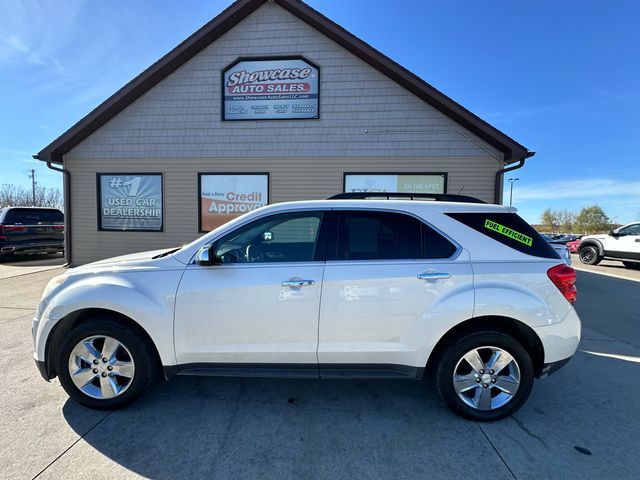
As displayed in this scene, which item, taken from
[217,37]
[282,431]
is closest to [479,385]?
[282,431]

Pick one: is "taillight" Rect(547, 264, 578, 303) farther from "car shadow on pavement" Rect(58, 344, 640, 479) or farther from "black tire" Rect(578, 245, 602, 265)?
"black tire" Rect(578, 245, 602, 265)

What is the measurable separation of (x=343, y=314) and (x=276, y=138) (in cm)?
686

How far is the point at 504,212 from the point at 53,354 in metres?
3.99

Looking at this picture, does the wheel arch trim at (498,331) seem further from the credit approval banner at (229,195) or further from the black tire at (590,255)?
the black tire at (590,255)

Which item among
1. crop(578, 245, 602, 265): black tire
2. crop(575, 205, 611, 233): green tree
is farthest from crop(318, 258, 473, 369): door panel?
crop(575, 205, 611, 233): green tree

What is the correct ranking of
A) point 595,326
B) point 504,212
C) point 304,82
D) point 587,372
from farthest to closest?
1. point 304,82
2. point 595,326
3. point 587,372
4. point 504,212

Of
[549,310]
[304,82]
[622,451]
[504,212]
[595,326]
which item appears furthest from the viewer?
[304,82]

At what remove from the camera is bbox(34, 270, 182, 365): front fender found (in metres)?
2.64

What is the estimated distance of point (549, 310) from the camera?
260 cm

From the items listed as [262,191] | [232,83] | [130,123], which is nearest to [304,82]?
[232,83]

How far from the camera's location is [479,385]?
2.65 meters

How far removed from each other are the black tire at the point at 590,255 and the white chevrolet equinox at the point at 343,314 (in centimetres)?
1347

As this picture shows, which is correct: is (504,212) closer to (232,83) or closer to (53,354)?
(53,354)

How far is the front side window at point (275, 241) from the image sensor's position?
2.73m
